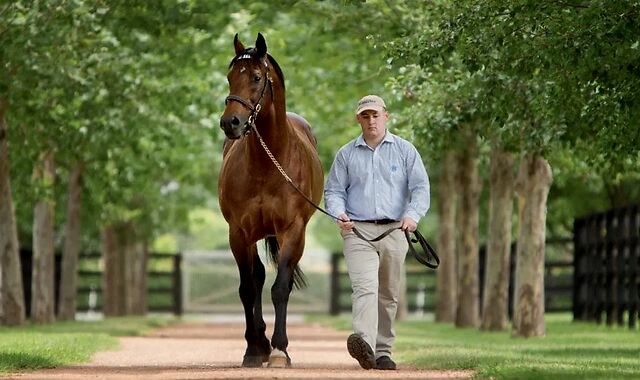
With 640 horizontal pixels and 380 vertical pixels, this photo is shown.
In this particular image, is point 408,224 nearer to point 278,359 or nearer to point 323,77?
point 278,359

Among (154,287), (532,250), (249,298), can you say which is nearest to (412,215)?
(249,298)

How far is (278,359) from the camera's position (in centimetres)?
1408

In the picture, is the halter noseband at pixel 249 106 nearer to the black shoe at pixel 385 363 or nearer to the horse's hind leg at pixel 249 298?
the horse's hind leg at pixel 249 298

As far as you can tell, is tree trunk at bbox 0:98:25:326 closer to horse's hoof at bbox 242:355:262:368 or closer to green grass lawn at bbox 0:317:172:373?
green grass lawn at bbox 0:317:172:373

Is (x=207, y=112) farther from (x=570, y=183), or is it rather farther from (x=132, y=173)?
(x=570, y=183)

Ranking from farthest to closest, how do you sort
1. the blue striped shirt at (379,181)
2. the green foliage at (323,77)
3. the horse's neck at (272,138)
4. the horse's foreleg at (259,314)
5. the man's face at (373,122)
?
the horse's foreleg at (259,314) < the green foliage at (323,77) < the horse's neck at (272,138) < the blue striped shirt at (379,181) < the man's face at (373,122)

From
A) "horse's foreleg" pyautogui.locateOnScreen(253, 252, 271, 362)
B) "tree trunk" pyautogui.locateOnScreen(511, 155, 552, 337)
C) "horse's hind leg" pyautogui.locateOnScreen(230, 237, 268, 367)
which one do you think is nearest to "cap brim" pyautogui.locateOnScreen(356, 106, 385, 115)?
"horse's hind leg" pyautogui.locateOnScreen(230, 237, 268, 367)

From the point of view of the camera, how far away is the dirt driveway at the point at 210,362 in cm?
1243

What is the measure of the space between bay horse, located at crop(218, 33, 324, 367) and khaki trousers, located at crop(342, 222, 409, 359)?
0.82 metres

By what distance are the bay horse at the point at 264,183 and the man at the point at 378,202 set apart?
0.75m

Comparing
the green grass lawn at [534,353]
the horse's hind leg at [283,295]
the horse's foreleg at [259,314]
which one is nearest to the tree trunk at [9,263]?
the green grass lawn at [534,353]

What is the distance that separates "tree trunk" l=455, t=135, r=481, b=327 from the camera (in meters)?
30.7

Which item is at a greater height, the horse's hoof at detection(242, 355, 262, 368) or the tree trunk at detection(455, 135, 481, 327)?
the tree trunk at detection(455, 135, 481, 327)

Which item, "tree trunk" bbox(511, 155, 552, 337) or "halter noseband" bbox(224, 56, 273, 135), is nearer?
"halter noseband" bbox(224, 56, 273, 135)
